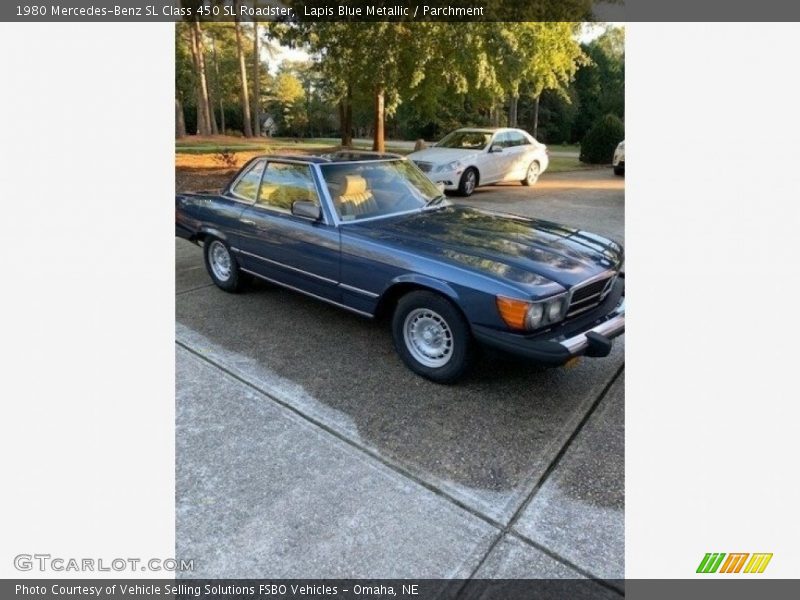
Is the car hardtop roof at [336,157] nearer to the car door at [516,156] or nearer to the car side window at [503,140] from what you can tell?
the car side window at [503,140]

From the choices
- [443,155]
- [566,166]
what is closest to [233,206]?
[443,155]

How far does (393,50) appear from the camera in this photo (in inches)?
461

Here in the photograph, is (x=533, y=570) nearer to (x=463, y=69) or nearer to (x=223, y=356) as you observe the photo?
(x=223, y=356)

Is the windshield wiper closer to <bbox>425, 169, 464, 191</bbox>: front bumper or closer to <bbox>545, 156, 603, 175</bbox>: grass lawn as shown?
<bbox>425, 169, 464, 191</bbox>: front bumper

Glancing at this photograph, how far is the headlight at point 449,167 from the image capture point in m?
10.5

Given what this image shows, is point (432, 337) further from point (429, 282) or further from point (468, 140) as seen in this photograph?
point (468, 140)

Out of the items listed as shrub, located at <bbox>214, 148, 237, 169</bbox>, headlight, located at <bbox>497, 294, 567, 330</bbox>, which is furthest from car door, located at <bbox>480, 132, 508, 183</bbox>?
headlight, located at <bbox>497, 294, 567, 330</bbox>

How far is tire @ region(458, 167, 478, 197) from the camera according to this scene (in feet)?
35.9

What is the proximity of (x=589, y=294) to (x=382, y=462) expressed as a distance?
165cm

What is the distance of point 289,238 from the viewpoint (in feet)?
13.7

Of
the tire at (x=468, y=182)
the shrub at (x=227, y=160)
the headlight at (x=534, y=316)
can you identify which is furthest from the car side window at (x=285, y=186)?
the shrub at (x=227, y=160)

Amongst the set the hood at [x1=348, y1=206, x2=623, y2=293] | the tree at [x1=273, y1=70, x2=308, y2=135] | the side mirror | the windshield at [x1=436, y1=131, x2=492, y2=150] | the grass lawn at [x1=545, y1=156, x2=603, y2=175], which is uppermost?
the tree at [x1=273, y1=70, x2=308, y2=135]

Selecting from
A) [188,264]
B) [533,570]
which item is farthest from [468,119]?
[533,570]

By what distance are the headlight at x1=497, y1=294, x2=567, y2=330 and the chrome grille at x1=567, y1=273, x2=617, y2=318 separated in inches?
6.7
